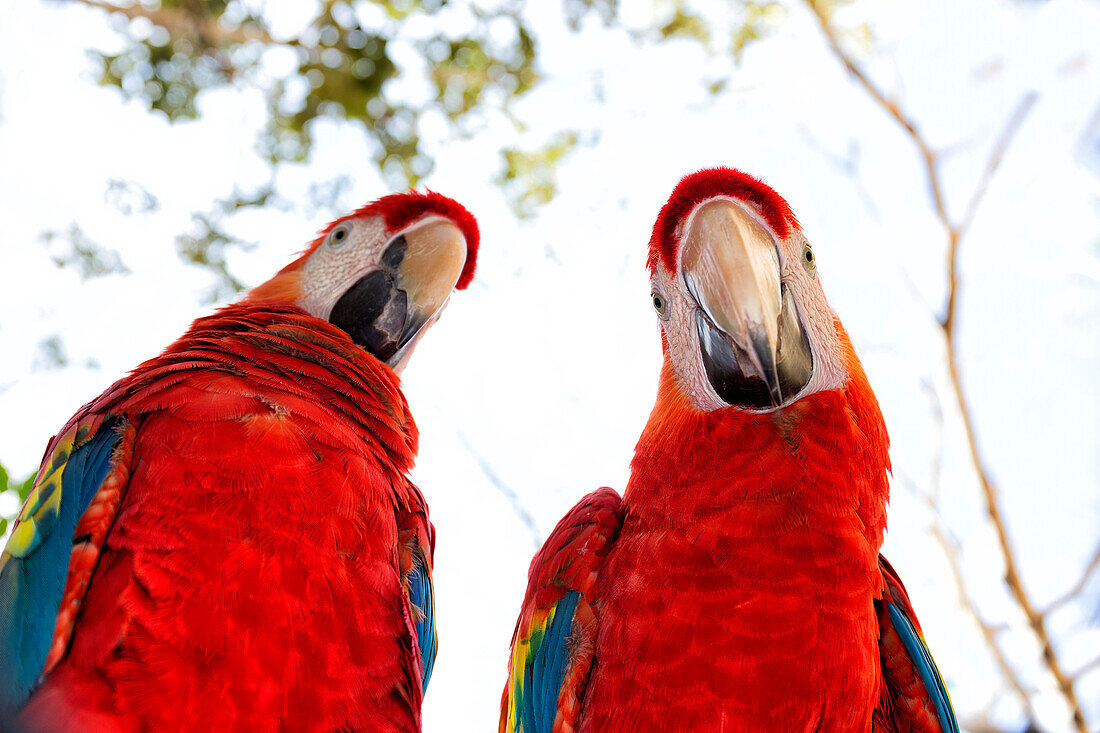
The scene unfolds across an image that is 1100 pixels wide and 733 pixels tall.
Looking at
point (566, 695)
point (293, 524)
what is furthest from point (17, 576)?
point (566, 695)

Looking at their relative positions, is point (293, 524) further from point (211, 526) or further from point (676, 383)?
point (676, 383)

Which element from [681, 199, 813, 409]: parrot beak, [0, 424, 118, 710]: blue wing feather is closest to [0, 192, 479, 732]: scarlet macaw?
[0, 424, 118, 710]: blue wing feather

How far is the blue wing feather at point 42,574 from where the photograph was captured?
1089 millimetres

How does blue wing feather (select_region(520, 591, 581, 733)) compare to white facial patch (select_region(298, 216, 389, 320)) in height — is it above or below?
below

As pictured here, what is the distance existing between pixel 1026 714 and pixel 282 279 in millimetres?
3158

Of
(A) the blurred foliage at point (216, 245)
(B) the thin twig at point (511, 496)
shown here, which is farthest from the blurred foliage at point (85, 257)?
(B) the thin twig at point (511, 496)

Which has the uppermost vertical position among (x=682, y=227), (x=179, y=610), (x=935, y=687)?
(x=682, y=227)

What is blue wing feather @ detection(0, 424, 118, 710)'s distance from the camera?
1.09 m

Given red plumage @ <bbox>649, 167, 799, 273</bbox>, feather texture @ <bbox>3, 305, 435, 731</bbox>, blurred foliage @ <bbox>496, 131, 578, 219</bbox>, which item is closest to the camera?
feather texture @ <bbox>3, 305, 435, 731</bbox>

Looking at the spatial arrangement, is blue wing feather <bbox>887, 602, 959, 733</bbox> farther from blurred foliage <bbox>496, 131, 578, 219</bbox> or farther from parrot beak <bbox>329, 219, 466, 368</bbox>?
blurred foliage <bbox>496, 131, 578, 219</bbox>

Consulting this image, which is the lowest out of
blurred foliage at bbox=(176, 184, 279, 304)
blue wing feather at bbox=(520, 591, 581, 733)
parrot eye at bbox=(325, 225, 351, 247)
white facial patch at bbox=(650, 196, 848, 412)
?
blue wing feather at bbox=(520, 591, 581, 733)

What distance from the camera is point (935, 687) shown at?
4.45 feet

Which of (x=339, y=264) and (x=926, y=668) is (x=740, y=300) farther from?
(x=339, y=264)

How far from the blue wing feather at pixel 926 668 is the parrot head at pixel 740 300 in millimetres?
468
